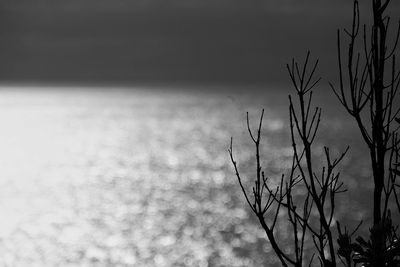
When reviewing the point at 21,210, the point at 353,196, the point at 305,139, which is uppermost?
the point at 305,139

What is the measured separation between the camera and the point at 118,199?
119125 millimetres

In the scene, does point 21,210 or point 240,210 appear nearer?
point 240,210

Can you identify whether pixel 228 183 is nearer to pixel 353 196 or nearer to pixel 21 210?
pixel 353 196

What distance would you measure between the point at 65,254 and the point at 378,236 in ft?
241

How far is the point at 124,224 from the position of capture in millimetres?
94625

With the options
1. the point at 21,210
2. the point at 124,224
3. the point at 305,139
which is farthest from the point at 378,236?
the point at 21,210

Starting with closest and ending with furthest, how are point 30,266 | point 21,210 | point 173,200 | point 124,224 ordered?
point 30,266, point 124,224, point 21,210, point 173,200

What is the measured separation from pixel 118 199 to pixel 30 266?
50.0m

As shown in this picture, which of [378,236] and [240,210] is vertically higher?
[378,236]

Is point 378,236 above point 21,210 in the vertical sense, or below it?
above

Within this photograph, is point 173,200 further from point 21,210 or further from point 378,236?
point 378,236

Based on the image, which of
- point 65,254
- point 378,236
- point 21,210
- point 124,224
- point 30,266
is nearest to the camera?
point 378,236

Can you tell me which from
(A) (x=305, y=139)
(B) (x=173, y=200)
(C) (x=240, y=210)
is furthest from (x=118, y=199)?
(A) (x=305, y=139)

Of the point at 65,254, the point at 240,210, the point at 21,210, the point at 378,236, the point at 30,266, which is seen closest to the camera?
the point at 378,236
